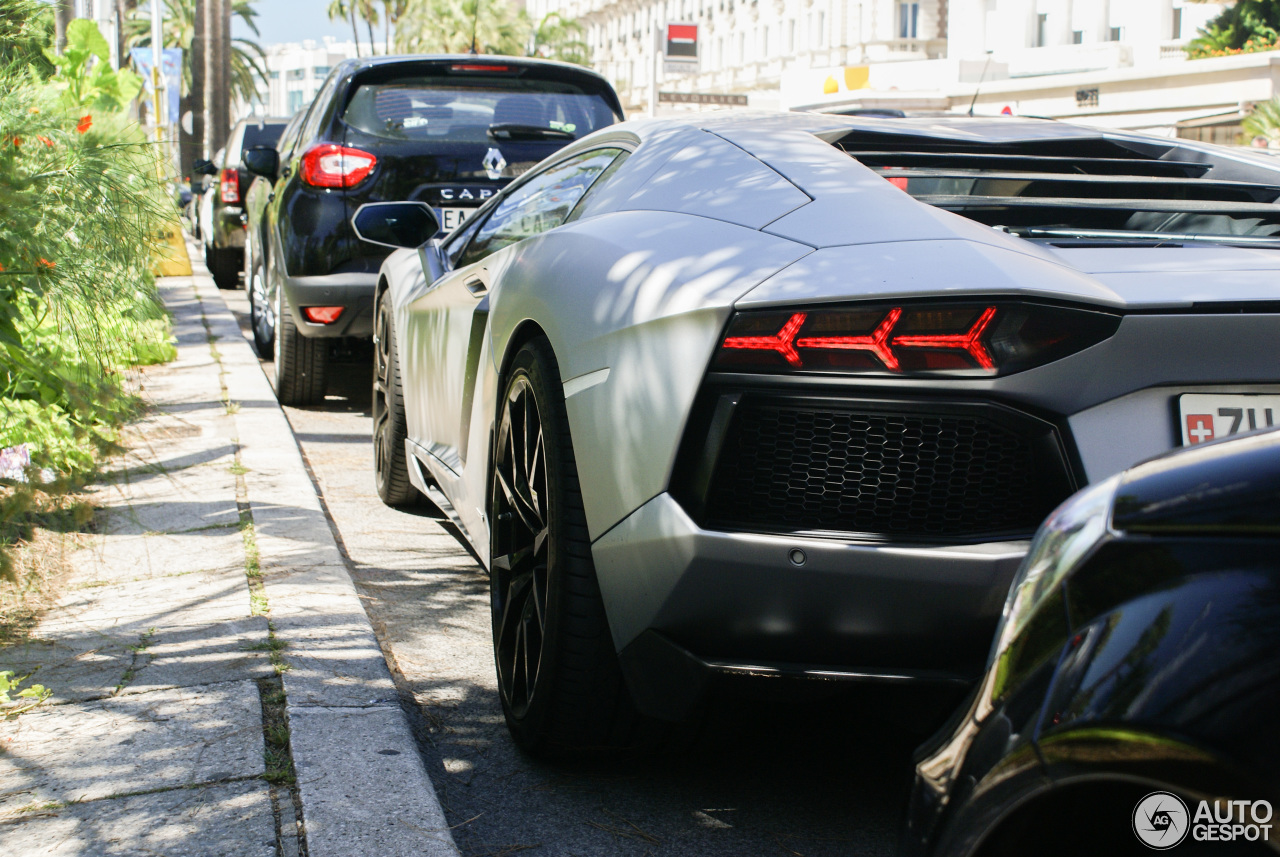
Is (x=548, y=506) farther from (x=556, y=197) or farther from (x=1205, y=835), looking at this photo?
(x=1205, y=835)

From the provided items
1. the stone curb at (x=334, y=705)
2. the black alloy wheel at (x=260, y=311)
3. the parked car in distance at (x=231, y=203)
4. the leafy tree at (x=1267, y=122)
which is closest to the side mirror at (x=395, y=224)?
the stone curb at (x=334, y=705)

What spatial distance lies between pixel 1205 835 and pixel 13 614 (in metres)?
3.33

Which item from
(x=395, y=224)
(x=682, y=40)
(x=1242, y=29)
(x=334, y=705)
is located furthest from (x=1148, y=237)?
(x=682, y=40)

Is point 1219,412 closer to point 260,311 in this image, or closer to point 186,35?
point 260,311

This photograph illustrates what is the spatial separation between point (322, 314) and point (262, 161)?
1.60 m

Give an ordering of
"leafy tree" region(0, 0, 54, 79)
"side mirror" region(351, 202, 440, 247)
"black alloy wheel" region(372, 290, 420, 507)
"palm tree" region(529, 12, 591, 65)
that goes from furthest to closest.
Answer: "palm tree" region(529, 12, 591, 65)
"black alloy wheel" region(372, 290, 420, 507)
"side mirror" region(351, 202, 440, 247)
"leafy tree" region(0, 0, 54, 79)

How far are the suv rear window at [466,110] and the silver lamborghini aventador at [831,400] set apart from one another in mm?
3851

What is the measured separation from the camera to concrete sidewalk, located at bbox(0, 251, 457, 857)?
7.80ft

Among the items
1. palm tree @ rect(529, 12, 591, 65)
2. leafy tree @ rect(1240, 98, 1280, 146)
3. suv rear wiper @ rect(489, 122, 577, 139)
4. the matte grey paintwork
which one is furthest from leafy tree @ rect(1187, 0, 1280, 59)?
the matte grey paintwork

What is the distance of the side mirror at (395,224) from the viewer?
456 centimetres

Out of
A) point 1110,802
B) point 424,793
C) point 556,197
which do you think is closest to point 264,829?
point 424,793

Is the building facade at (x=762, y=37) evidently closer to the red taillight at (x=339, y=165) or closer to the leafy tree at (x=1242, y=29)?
the leafy tree at (x=1242, y=29)

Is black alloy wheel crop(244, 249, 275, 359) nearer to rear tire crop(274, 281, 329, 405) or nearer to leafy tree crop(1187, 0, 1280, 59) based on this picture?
rear tire crop(274, 281, 329, 405)

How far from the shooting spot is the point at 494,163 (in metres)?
6.46
